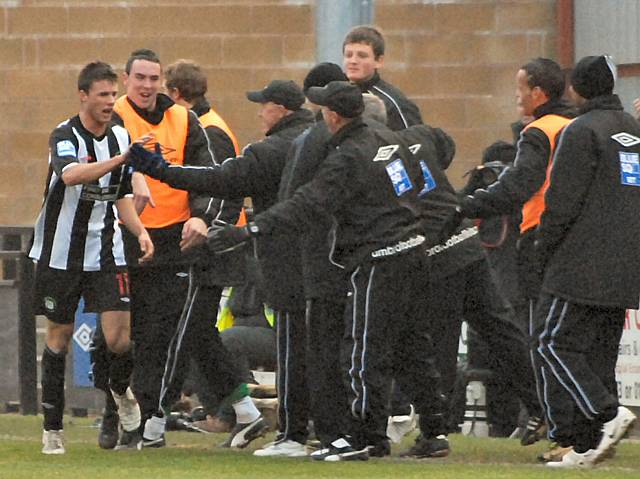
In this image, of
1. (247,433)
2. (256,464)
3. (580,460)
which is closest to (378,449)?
(256,464)

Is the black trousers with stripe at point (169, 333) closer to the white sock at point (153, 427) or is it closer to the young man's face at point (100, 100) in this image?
the white sock at point (153, 427)

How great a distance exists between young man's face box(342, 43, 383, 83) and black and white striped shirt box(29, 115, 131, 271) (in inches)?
51.6

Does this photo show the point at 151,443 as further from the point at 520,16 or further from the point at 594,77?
the point at 520,16

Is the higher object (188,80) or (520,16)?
(520,16)

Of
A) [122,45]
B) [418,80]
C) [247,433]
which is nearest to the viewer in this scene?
[247,433]

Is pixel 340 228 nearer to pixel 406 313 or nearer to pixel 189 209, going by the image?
pixel 406 313

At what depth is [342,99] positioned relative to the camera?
32.5 ft

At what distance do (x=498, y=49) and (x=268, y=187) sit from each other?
5.78m

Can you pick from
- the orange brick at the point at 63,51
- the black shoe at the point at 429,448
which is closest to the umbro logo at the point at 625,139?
the black shoe at the point at 429,448

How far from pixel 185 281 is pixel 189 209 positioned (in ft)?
1.28

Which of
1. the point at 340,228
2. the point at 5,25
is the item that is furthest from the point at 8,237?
the point at 340,228

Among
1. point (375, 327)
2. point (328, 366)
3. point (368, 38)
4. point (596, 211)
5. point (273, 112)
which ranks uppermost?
point (368, 38)

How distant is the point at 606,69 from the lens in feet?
32.2

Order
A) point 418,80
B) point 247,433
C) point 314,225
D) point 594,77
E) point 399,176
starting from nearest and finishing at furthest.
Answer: point 594,77, point 399,176, point 314,225, point 247,433, point 418,80
